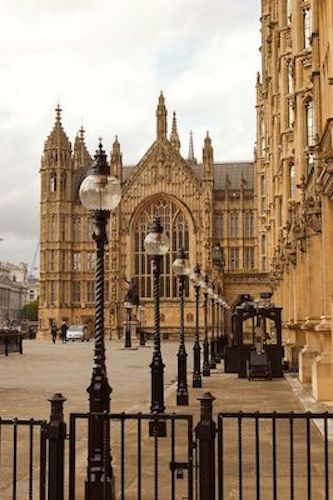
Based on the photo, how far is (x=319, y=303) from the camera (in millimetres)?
21359

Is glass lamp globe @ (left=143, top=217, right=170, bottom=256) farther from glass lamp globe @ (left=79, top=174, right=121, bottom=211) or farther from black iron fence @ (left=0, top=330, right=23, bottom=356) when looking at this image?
black iron fence @ (left=0, top=330, right=23, bottom=356)

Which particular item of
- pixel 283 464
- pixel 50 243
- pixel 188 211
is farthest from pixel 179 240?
pixel 283 464

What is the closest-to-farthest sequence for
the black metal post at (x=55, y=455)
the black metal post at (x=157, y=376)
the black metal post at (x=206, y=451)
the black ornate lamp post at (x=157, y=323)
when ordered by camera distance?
the black metal post at (x=206, y=451)
the black metal post at (x=55, y=455)
the black metal post at (x=157, y=376)
the black ornate lamp post at (x=157, y=323)

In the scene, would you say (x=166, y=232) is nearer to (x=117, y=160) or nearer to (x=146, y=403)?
(x=117, y=160)

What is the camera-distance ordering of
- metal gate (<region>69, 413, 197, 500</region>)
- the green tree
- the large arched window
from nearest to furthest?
metal gate (<region>69, 413, 197, 500</region>), the large arched window, the green tree

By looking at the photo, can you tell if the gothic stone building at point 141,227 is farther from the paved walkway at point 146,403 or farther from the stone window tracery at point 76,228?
the paved walkway at point 146,403

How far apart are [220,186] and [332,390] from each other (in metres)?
76.4

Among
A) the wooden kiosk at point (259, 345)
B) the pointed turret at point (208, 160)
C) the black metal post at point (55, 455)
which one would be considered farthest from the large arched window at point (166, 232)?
the black metal post at point (55, 455)

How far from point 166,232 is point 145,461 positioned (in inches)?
3008

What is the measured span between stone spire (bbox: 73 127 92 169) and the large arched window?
18479mm

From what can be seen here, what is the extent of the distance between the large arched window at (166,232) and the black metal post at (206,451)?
3093 inches

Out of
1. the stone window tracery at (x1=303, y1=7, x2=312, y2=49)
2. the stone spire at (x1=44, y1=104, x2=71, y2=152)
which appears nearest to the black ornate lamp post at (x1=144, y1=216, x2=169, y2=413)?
the stone window tracery at (x1=303, y1=7, x2=312, y2=49)

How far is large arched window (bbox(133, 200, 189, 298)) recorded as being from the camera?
8586 cm

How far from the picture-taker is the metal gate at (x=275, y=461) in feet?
22.2
